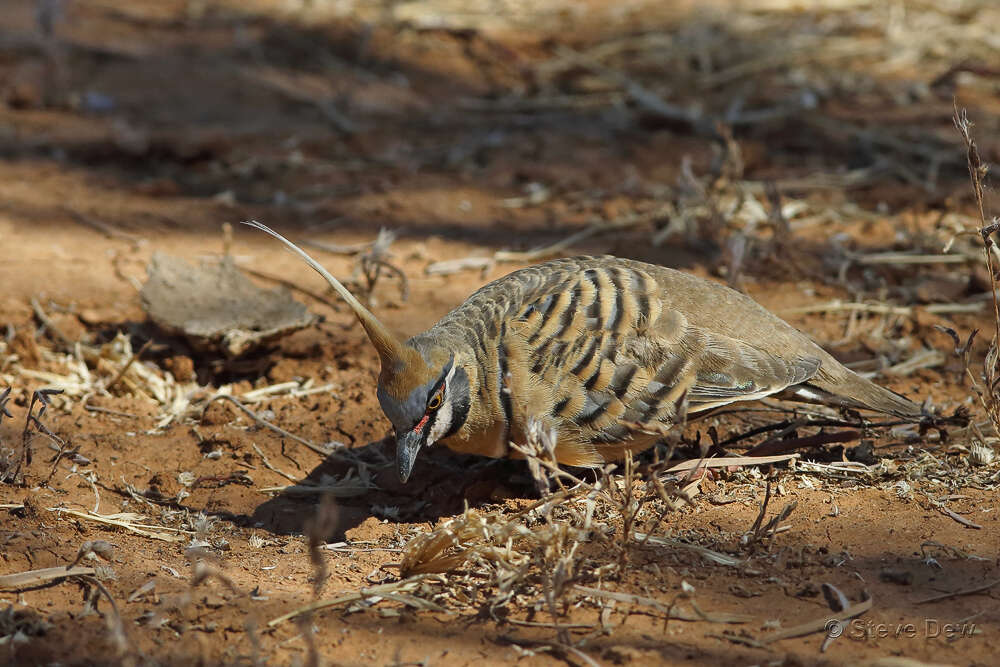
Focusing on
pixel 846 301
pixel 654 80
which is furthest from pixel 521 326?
pixel 654 80

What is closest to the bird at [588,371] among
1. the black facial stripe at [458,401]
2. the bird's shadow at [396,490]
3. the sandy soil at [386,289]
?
the black facial stripe at [458,401]

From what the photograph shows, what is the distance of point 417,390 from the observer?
4.12m

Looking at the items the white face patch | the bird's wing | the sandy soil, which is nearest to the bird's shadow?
the sandy soil

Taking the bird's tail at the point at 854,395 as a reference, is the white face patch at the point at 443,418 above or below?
below

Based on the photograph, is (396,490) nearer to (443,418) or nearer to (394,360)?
(443,418)

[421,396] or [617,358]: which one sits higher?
[617,358]

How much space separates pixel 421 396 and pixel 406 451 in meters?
0.24

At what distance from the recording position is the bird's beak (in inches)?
164

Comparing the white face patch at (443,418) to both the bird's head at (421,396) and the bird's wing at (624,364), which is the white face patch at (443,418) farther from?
the bird's wing at (624,364)

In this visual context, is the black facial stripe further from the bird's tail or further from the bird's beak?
the bird's tail

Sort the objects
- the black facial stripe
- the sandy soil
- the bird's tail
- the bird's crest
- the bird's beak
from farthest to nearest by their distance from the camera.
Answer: the bird's tail → the black facial stripe → the bird's beak → the bird's crest → the sandy soil

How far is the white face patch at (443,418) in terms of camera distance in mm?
4238

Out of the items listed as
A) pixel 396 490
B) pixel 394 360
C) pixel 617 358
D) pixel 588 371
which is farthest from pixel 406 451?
pixel 617 358

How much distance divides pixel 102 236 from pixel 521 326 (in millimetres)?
3446
